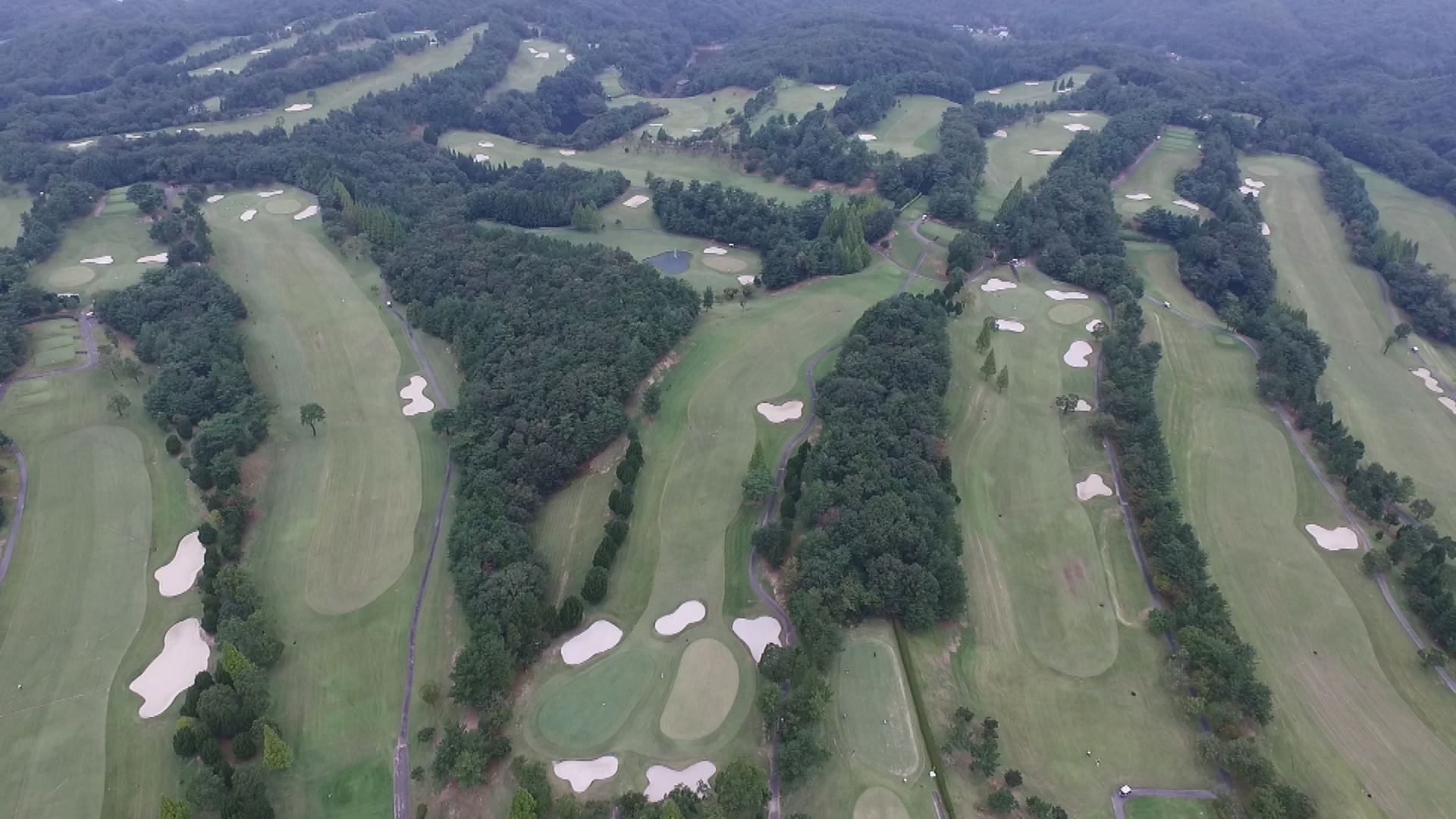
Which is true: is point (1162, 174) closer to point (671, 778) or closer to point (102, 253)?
point (671, 778)

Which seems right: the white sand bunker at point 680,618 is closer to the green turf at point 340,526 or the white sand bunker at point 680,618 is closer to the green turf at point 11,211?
the green turf at point 340,526

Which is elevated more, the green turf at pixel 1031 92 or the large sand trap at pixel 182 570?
the large sand trap at pixel 182 570

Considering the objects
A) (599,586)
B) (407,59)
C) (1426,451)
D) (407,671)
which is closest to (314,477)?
(407,671)

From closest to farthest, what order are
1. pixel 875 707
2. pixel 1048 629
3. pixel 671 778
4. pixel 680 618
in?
pixel 671 778 < pixel 875 707 < pixel 680 618 < pixel 1048 629

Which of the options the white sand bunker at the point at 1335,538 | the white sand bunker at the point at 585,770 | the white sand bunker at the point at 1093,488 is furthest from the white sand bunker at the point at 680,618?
the white sand bunker at the point at 1335,538

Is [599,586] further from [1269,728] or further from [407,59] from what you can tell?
[407,59]

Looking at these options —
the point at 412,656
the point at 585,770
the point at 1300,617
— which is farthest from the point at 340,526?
the point at 1300,617
